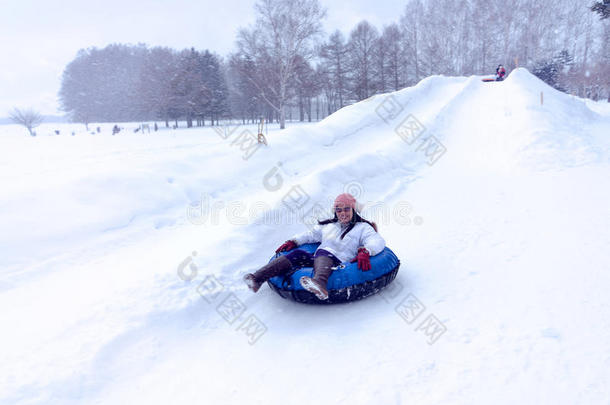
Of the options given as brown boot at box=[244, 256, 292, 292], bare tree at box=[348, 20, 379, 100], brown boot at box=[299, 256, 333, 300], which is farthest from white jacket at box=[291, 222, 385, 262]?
bare tree at box=[348, 20, 379, 100]

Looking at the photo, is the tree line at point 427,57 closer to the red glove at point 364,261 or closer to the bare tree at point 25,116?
the bare tree at point 25,116

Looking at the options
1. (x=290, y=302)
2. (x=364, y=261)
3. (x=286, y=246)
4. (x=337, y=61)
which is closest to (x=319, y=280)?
(x=364, y=261)

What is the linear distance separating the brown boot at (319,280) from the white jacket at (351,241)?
1.00ft

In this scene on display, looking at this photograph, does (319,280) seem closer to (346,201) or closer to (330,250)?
(330,250)

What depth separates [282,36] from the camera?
20438mm

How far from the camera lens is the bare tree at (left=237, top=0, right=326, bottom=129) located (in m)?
20.0

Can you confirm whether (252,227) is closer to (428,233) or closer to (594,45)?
(428,233)

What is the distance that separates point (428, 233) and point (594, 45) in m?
46.1

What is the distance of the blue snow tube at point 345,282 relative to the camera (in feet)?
10.5

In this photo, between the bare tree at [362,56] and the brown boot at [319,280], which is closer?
the brown boot at [319,280]

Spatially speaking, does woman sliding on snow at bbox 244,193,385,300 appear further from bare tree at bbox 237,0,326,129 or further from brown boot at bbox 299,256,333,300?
bare tree at bbox 237,0,326,129

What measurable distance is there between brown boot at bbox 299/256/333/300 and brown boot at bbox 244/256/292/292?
0.35m

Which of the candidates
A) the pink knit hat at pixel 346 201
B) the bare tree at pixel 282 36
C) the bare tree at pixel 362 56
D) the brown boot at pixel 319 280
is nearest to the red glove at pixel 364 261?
the brown boot at pixel 319 280

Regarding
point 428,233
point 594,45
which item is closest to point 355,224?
point 428,233
